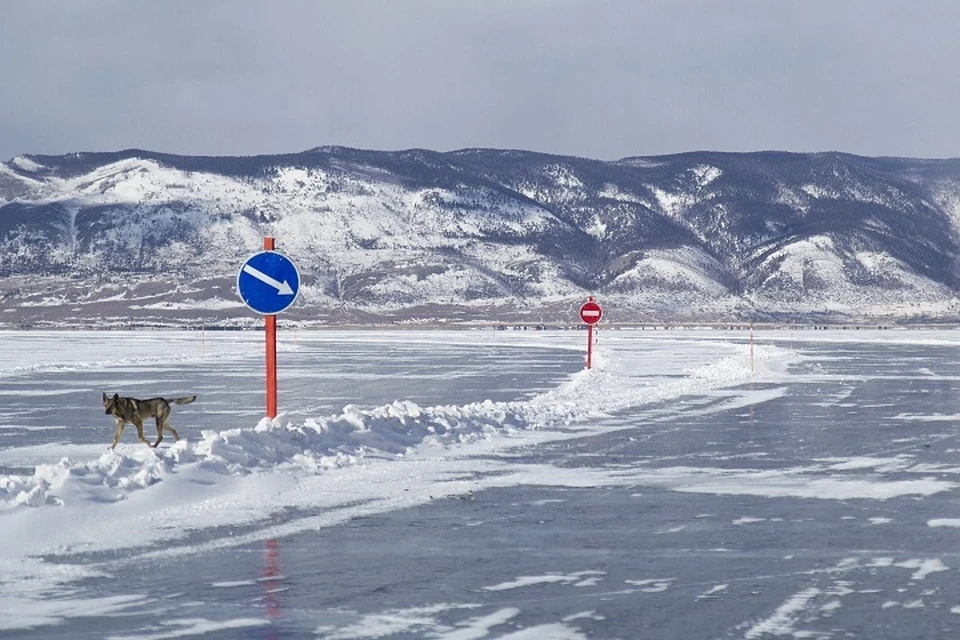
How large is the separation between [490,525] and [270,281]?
217 inches

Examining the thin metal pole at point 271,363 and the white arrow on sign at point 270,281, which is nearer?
the white arrow on sign at point 270,281

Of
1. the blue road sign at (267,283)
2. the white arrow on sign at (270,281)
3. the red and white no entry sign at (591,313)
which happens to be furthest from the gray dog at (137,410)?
the red and white no entry sign at (591,313)

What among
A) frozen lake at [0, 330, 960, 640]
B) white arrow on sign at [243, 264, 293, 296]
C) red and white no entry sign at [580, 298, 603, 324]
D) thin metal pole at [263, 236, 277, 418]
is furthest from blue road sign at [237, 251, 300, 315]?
red and white no entry sign at [580, 298, 603, 324]

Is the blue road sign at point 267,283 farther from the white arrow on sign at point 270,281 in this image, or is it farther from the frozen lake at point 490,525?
the frozen lake at point 490,525

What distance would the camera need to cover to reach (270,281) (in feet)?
54.0

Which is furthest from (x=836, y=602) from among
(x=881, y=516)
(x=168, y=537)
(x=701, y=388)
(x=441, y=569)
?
(x=701, y=388)

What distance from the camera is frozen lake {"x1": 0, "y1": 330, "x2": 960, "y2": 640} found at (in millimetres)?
8242

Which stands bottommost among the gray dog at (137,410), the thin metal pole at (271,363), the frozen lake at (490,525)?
the frozen lake at (490,525)

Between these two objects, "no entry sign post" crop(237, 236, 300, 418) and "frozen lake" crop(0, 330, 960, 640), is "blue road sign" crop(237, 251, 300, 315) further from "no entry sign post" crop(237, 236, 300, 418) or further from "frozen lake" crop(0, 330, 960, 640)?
"frozen lake" crop(0, 330, 960, 640)

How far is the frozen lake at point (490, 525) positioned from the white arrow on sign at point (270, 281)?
4.78 feet

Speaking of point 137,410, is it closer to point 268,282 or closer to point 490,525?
point 268,282

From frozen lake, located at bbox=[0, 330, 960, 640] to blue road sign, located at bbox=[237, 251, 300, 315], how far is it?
4.46 ft

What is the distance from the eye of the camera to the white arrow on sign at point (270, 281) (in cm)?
1639

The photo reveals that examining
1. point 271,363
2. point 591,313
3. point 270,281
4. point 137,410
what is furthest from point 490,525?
point 591,313
